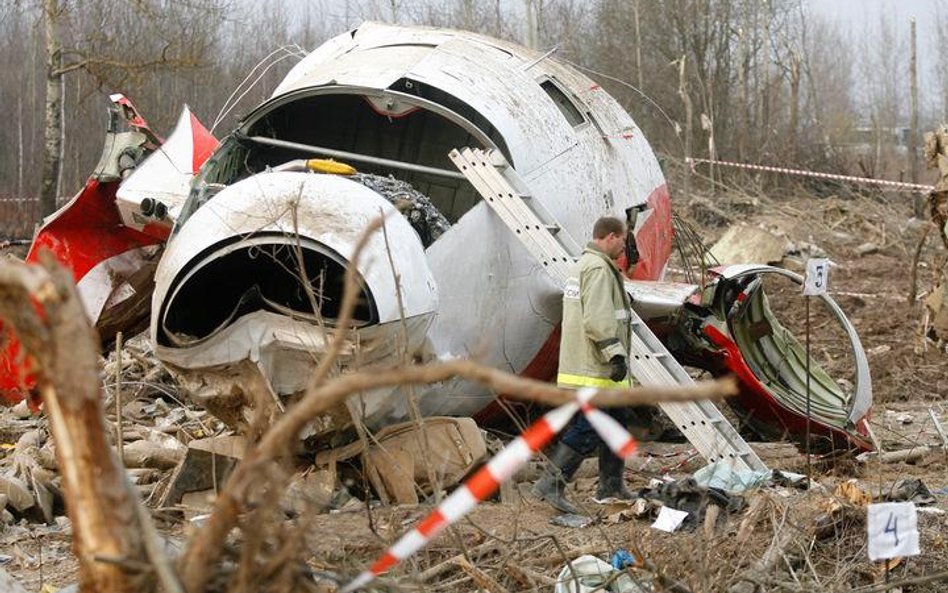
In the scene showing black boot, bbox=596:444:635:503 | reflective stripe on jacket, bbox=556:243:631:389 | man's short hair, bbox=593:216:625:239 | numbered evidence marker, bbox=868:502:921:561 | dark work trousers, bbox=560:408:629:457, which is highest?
man's short hair, bbox=593:216:625:239

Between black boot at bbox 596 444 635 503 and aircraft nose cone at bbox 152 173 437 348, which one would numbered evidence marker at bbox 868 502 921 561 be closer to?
aircraft nose cone at bbox 152 173 437 348

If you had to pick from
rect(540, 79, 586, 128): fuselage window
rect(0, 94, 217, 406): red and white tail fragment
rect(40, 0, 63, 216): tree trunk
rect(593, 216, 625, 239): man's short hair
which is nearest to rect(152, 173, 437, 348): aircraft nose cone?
rect(593, 216, 625, 239): man's short hair

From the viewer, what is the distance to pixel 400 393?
7.19 meters

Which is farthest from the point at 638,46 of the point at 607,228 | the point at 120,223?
the point at 607,228

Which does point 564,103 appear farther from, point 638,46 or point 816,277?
point 638,46

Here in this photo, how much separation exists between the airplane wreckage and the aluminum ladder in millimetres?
13

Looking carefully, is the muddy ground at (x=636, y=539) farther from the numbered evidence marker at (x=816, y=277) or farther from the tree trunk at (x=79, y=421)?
the numbered evidence marker at (x=816, y=277)

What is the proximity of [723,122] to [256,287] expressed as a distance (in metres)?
29.1

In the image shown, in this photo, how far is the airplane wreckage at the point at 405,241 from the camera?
22.0ft

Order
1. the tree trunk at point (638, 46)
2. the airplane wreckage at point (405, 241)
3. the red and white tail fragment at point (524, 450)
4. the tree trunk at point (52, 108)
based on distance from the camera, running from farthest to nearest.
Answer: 1. the tree trunk at point (638, 46)
2. the tree trunk at point (52, 108)
3. the airplane wreckage at point (405, 241)
4. the red and white tail fragment at point (524, 450)

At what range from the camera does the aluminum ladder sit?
7.69 metres

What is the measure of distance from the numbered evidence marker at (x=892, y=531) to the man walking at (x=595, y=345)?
2342mm

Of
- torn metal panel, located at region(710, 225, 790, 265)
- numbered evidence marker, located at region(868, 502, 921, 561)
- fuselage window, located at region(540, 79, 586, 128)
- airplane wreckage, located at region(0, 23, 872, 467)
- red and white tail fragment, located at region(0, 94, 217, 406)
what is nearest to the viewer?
numbered evidence marker, located at region(868, 502, 921, 561)

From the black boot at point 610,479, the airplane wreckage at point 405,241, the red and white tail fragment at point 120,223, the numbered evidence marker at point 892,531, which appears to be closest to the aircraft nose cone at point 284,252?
the airplane wreckage at point 405,241
